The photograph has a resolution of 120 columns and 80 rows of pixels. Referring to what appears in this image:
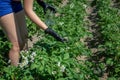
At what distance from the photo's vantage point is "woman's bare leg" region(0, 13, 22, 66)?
4.07m

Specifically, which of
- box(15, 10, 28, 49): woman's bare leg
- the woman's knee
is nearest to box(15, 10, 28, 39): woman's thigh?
box(15, 10, 28, 49): woman's bare leg

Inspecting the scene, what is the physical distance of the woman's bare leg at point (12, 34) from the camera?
4.07 m

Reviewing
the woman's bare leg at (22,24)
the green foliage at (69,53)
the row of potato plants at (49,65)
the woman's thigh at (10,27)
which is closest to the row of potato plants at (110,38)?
the green foliage at (69,53)

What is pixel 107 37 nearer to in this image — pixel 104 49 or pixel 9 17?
pixel 104 49

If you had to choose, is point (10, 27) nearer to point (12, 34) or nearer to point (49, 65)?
point (12, 34)

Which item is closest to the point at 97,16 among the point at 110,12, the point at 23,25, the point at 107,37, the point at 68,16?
the point at 110,12

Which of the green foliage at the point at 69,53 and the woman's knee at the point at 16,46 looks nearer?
the green foliage at the point at 69,53

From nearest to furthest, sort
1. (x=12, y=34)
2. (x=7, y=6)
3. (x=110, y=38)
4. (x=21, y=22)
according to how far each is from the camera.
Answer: (x=7, y=6) → (x=12, y=34) → (x=21, y=22) → (x=110, y=38)

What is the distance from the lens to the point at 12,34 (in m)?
4.19

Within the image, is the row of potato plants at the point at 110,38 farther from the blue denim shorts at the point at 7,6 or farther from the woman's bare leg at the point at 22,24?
the blue denim shorts at the point at 7,6

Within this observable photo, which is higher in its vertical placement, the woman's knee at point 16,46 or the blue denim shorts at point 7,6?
the blue denim shorts at point 7,6

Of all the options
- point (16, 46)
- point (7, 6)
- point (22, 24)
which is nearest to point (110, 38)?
point (22, 24)

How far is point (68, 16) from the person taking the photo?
6.58 meters

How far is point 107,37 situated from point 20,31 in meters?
1.82
